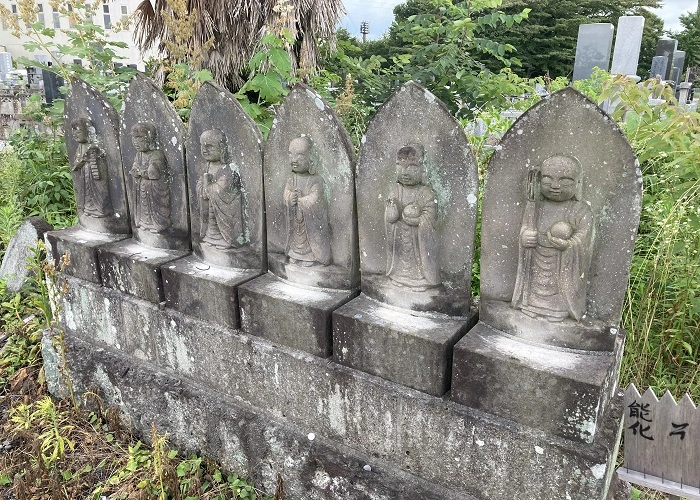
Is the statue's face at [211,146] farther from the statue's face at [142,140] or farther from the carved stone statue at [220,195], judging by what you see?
the statue's face at [142,140]

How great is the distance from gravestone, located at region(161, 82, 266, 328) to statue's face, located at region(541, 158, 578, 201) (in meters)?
1.26

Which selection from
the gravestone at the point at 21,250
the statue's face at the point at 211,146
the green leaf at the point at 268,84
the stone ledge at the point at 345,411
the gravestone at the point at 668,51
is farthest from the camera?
→ the gravestone at the point at 668,51

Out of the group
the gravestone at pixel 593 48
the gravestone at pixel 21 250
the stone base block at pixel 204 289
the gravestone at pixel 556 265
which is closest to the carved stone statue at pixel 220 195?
the stone base block at pixel 204 289

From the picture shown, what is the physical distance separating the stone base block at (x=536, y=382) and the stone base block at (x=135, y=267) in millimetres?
1611

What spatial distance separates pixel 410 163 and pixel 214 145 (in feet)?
3.20

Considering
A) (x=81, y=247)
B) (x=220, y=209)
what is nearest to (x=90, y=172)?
(x=81, y=247)

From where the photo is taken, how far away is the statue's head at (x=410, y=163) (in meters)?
1.88

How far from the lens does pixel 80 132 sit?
9.31ft

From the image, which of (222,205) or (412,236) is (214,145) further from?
(412,236)

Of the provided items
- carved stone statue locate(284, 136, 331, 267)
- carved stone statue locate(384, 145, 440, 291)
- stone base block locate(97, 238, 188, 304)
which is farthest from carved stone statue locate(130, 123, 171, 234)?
carved stone statue locate(384, 145, 440, 291)

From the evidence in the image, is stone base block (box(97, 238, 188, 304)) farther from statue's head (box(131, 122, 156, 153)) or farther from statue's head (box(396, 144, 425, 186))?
statue's head (box(396, 144, 425, 186))

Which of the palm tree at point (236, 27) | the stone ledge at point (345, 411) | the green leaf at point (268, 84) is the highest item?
the palm tree at point (236, 27)

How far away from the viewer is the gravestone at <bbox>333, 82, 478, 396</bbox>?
188 centimetres

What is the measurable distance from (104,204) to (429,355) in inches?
83.3
